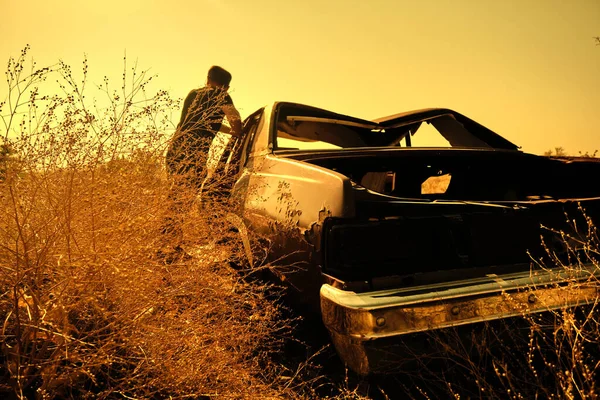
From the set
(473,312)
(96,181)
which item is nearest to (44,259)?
(96,181)

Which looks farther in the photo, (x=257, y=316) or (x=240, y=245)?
(x=240, y=245)

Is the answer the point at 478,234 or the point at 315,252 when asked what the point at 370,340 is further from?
the point at 478,234

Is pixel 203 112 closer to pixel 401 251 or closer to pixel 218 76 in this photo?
pixel 218 76

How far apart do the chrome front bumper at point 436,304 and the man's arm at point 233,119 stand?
7.85ft

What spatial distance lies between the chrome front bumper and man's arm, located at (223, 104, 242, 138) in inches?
94.2

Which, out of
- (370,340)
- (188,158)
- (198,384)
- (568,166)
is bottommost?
(198,384)

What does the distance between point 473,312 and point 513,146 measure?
2.50 meters

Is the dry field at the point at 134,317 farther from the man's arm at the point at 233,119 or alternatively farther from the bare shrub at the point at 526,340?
the man's arm at the point at 233,119

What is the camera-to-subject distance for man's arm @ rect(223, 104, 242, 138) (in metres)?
3.99

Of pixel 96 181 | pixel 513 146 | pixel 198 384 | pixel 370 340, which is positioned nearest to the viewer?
pixel 370 340

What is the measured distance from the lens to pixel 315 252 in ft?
6.89

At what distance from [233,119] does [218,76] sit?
0.67 m

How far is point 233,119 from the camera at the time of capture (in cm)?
403

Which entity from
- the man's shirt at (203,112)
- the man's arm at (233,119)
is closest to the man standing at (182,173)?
the man's shirt at (203,112)
